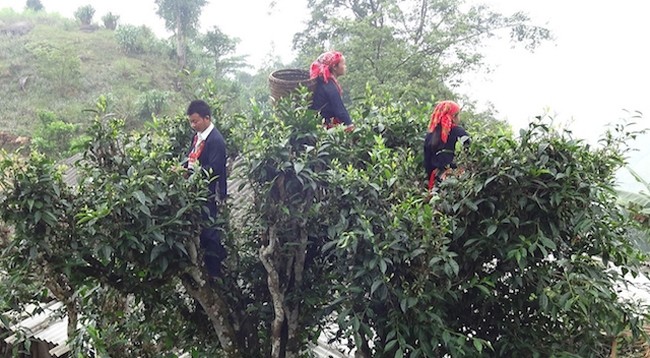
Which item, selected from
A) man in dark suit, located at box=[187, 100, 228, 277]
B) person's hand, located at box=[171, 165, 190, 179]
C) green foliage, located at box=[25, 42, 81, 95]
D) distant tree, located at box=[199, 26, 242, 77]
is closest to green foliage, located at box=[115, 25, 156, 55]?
distant tree, located at box=[199, 26, 242, 77]

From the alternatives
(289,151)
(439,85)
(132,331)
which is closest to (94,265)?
(132,331)

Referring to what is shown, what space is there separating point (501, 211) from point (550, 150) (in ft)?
1.13

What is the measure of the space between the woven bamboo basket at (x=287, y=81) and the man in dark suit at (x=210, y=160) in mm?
478

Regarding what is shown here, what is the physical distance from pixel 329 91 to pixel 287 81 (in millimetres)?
296

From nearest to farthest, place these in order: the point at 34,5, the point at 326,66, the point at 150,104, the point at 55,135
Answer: the point at 326,66, the point at 55,135, the point at 150,104, the point at 34,5

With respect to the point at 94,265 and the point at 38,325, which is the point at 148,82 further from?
the point at 94,265

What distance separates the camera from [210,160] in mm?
3090

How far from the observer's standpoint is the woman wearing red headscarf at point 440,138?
9.50ft

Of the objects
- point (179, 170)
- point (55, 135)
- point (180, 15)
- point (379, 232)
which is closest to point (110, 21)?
point (180, 15)

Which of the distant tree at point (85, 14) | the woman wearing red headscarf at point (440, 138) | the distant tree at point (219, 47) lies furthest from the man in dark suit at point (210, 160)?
the distant tree at point (85, 14)

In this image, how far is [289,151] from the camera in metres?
2.57

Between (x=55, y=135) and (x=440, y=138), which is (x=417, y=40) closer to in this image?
(x=55, y=135)

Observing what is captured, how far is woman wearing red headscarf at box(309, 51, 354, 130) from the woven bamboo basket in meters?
0.06

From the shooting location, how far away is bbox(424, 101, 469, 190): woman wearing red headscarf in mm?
2895
